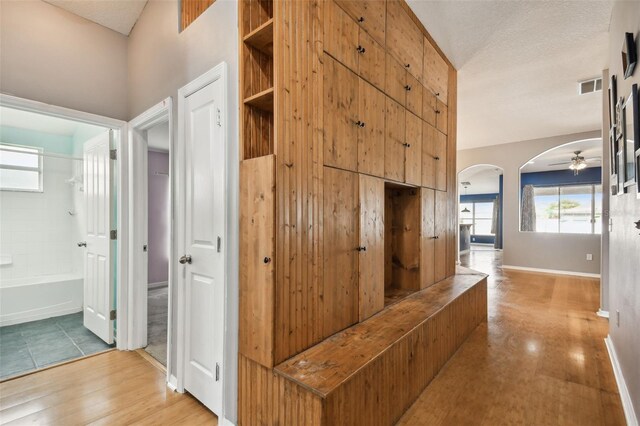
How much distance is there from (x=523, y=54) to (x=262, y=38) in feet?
12.0

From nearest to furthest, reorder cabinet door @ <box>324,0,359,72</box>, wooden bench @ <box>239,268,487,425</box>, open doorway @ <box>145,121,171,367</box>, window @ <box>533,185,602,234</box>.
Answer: wooden bench @ <box>239,268,487,425</box>, cabinet door @ <box>324,0,359,72</box>, open doorway @ <box>145,121,171,367</box>, window @ <box>533,185,602,234</box>

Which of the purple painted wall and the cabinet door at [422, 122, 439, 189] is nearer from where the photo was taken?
the cabinet door at [422, 122, 439, 189]

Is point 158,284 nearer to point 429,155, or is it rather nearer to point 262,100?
point 262,100

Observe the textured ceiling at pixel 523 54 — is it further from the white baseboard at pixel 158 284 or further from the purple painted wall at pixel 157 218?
the white baseboard at pixel 158 284

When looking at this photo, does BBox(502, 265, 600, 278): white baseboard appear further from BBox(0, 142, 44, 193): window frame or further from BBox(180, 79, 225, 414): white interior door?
BBox(0, 142, 44, 193): window frame

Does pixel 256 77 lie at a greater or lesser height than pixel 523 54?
lesser

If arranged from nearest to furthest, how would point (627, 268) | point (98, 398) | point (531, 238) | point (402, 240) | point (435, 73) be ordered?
point (627, 268)
point (98, 398)
point (402, 240)
point (435, 73)
point (531, 238)

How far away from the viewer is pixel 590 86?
4.39 m

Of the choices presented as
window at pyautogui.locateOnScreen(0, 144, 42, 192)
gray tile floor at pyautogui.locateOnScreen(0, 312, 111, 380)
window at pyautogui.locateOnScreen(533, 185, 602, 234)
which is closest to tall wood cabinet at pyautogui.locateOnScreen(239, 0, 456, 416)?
gray tile floor at pyautogui.locateOnScreen(0, 312, 111, 380)

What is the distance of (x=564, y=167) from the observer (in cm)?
901

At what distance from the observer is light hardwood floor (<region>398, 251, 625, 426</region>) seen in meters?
1.84

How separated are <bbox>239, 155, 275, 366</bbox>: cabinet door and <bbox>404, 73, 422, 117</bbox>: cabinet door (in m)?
1.87

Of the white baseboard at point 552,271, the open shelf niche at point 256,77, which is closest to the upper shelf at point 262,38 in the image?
the open shelf niche at point 256,77

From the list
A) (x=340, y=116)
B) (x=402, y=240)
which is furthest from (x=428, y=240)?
(x=340, y=116)
